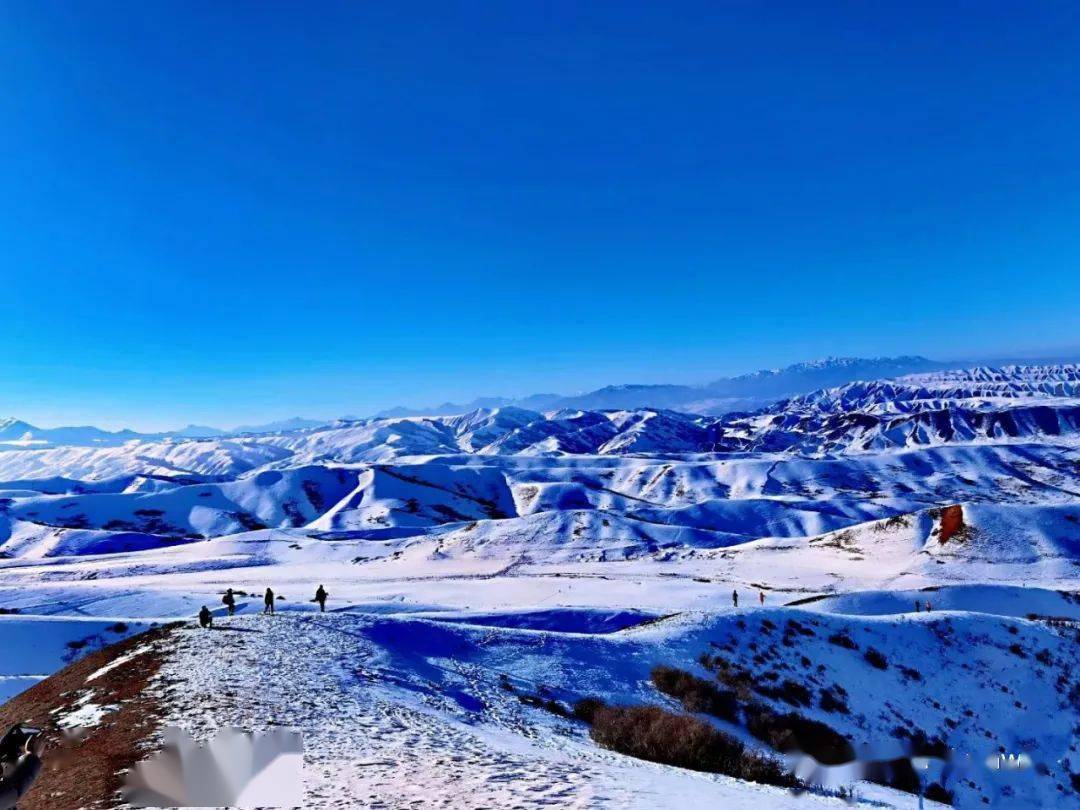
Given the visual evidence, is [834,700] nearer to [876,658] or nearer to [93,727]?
[876,658]

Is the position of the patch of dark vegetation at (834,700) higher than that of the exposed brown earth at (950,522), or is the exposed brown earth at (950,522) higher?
the patch of dark vegetation at (834,700)

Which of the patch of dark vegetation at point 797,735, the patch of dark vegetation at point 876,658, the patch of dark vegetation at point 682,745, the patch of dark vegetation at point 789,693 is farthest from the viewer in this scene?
the patch of dark vegetation at point 876,658

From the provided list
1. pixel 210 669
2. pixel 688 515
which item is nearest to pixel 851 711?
pixel 210 669

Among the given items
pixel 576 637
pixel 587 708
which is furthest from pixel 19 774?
pixel 576 637

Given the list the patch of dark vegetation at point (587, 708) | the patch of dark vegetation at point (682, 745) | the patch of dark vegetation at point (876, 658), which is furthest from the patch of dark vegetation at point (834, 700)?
the patch of dark vegetation at point (587, 708)

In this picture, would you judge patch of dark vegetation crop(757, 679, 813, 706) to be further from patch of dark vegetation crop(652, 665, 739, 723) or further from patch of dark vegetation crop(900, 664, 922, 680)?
patch of dark vegetation crop(900, 664, 922, 680)

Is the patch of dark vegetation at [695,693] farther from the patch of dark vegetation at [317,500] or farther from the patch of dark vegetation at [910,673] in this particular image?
the patch of dark vegetation at [317,500]

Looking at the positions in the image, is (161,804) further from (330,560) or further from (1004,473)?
(1004,473)
